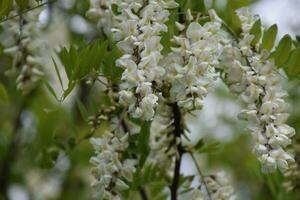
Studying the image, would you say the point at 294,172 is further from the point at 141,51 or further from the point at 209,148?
the point at 141,51

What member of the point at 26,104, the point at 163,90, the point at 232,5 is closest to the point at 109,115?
the point at 163,90

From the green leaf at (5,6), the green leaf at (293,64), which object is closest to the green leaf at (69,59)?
the green leaf at (5,6)

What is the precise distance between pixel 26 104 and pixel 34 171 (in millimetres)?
295

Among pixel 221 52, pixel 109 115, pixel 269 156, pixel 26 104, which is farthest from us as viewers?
pixel 26 104

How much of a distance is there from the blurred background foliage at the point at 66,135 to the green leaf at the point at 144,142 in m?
0.10

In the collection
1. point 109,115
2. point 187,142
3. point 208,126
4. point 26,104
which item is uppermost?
point 109,115

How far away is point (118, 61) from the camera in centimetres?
105

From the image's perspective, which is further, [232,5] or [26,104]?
[26,104]

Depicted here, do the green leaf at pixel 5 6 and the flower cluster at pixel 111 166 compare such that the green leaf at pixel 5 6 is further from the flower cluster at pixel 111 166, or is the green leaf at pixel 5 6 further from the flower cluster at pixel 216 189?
the flower cluster at pixel 216 189

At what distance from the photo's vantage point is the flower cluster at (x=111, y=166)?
1.15 meters

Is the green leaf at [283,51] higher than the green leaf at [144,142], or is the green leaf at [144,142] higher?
the green leaf at [283,51]

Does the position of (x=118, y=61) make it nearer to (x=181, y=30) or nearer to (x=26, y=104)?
(x=181, y=30)

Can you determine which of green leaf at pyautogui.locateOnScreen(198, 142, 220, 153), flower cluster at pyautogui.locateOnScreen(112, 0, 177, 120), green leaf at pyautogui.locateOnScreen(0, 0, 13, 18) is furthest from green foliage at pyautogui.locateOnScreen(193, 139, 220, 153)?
green leaf at pyautogui.locateOnScreen(0, 0, 13, 18)

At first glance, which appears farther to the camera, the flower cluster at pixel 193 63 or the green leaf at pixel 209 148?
the green leaf at pixel 209 148
